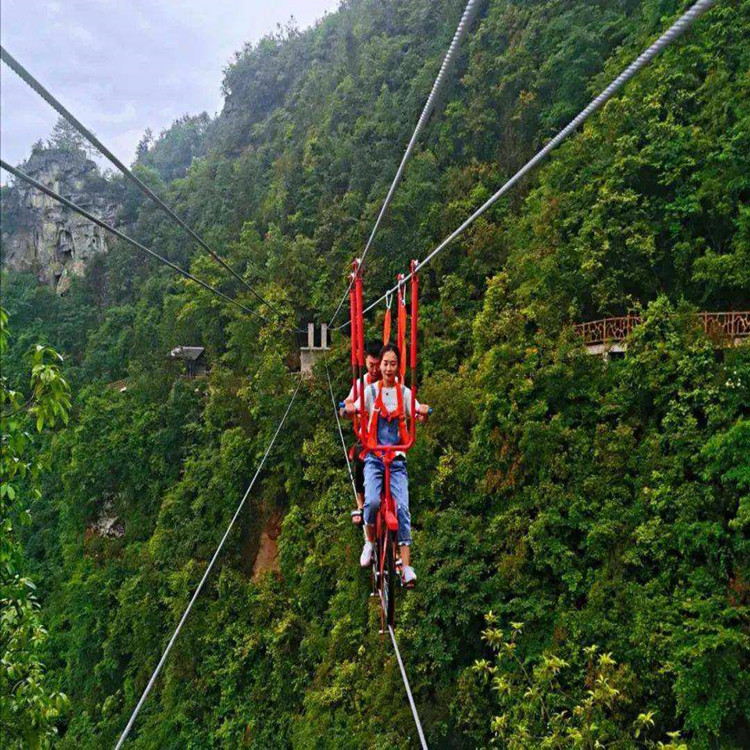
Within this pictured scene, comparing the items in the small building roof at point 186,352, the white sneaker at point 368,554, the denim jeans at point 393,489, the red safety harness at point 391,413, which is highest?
the small building roof at point 186,352

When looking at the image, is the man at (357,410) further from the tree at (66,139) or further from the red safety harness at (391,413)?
the tree at (66,139)

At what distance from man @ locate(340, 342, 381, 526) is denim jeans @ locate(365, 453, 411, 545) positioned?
0.12 meters

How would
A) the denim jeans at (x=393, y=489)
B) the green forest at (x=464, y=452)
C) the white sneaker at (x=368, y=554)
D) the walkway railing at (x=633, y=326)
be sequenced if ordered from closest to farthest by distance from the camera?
the denim jeans at (x=393, y=489) → the white sneaker at (x=368, y=554) → the green forest at (x=464, y=452) → the walkway railing at (x=633, y=326)

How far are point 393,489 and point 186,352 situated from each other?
17.4m

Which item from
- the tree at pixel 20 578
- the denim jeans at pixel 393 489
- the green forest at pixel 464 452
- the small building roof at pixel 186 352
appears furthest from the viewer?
the small building roof at pixel 186 352

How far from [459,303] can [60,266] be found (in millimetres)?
25666

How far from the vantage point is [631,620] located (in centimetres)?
682

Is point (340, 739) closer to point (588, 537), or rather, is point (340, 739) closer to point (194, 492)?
point (588, 537)

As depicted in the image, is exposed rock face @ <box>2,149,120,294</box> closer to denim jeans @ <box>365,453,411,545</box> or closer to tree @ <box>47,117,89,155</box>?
tree @ <box>47,117,89,155</box>

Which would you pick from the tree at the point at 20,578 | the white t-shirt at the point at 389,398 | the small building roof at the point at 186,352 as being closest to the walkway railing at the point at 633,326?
the white t-shirt at the point at 389,398

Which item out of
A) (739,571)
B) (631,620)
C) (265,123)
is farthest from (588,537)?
(265,123)

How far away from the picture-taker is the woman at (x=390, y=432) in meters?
3.85

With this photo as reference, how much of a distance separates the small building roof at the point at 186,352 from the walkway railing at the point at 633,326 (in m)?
13.9

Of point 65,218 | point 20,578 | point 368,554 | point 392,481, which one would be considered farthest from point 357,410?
point 65,218
